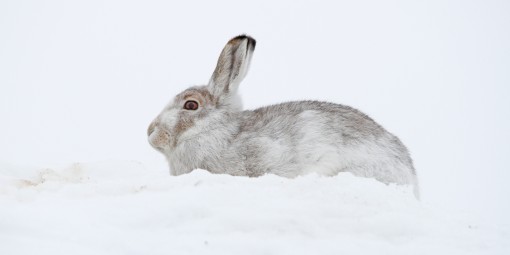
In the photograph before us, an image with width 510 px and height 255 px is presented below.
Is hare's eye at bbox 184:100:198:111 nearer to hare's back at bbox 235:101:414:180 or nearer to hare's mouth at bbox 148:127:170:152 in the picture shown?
hare's mouth at bbox 148:127:170:152

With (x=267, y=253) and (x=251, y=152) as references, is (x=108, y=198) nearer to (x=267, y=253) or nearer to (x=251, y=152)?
(x=267, y=253)

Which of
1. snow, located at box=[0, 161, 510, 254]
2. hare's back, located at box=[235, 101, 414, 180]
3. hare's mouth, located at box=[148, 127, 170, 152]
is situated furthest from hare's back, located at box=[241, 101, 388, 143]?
snow, located at box=[0, 161, 510, 254]

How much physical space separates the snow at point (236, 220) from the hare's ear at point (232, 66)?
2.09m

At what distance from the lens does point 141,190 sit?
5.46 meters

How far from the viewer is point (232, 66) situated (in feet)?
25.0

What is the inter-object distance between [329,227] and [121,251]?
152cm

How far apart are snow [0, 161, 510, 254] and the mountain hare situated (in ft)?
2.73

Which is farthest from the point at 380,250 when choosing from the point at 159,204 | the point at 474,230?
the point at 159,204

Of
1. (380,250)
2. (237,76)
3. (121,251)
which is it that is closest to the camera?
(121,251)

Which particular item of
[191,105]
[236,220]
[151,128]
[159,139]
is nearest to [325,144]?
[191,105]

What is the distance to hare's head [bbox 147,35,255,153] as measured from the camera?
741cm

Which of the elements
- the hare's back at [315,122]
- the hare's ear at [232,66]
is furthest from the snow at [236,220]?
the hare's ear at [232,66]

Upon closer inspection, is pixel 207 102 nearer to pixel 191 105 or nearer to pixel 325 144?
pixel 191 105

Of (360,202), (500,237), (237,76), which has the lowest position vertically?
(500,237)
